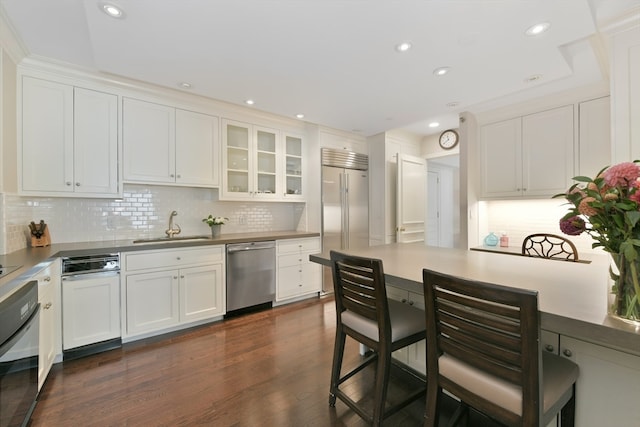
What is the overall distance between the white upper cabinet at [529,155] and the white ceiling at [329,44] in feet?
1.27

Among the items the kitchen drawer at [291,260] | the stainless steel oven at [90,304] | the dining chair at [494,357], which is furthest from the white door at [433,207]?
the stainless steel oven at [90,304]

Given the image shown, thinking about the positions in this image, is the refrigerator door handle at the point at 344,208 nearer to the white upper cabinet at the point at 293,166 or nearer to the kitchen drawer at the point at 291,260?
the white upper cabinet at the point at 293,166

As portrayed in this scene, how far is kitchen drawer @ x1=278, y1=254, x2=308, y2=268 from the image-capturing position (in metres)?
3.57

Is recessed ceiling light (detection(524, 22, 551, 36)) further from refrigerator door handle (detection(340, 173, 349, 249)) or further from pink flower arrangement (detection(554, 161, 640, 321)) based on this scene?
refrigerator door handle (detection(340, 173, 349, 249))

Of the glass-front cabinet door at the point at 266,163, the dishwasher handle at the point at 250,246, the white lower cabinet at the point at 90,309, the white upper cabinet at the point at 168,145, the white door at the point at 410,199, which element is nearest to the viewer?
the white lower cabinet at the point at 90,309

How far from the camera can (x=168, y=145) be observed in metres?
3.00

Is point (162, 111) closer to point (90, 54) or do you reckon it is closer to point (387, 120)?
point (90, 54)

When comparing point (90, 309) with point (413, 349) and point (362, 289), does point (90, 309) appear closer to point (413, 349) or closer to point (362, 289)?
point (362, 289)

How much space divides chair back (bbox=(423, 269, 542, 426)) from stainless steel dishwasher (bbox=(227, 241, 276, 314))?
8.00ft

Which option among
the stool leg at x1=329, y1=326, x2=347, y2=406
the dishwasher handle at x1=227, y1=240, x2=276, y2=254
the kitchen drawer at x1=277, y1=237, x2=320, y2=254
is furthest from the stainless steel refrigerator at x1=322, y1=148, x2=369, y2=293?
the stool leg at x1=329, y1=326, x2=347, y2=406

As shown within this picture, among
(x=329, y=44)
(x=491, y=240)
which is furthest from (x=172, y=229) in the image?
(x=491, y=240)

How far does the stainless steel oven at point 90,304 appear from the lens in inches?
88.6

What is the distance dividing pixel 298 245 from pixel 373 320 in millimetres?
2326

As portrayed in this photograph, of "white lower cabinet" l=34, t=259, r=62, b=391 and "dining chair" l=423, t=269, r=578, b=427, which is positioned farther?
"white lower cabinet" l=34, t=259, r=62, b=391
